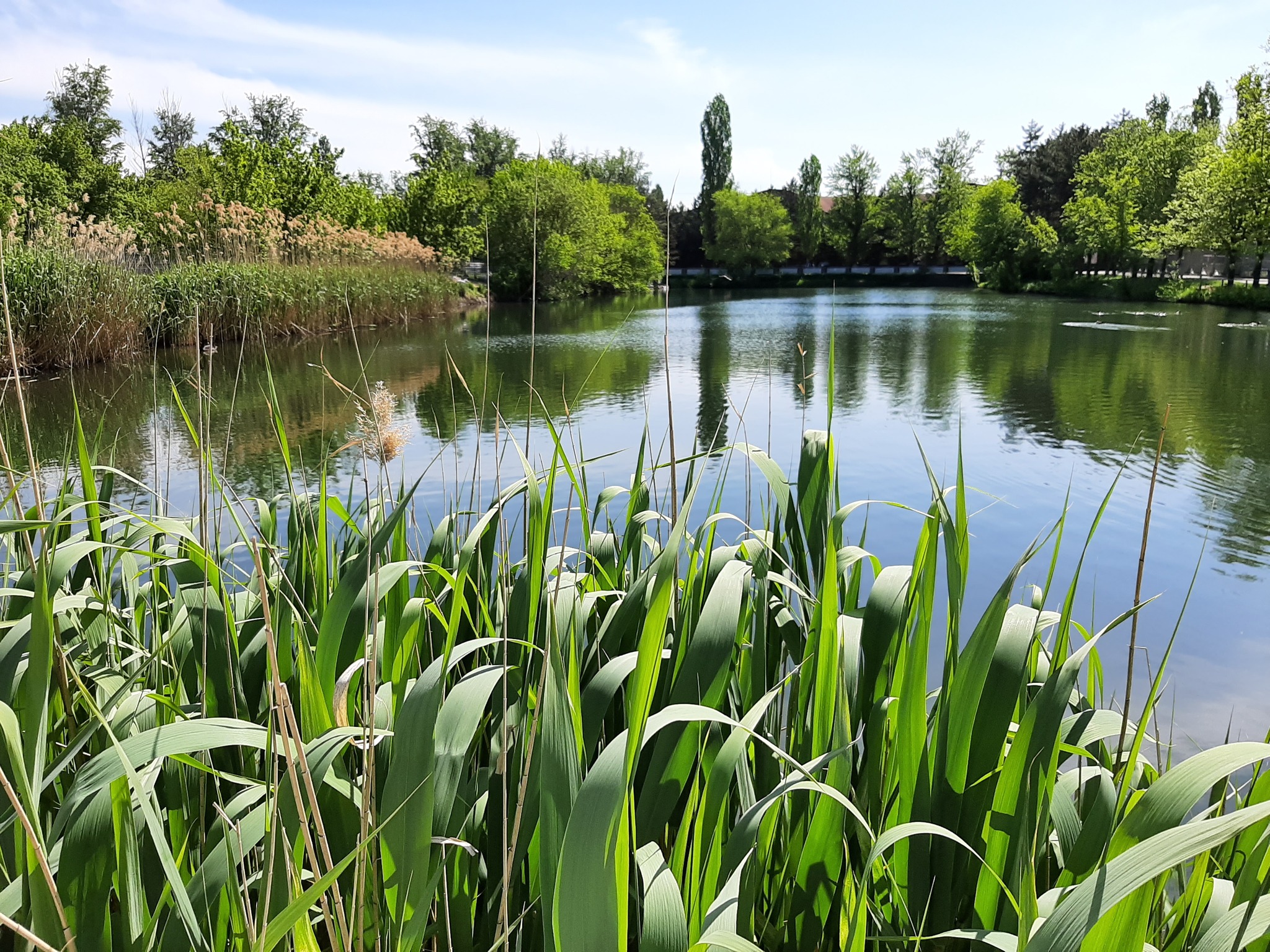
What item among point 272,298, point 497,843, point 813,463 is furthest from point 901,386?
point 497,843

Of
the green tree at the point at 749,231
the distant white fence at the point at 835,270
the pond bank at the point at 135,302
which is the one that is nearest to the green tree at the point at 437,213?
the pond bank at the point at 135,302

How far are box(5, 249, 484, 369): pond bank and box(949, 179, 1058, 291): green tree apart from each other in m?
30.3

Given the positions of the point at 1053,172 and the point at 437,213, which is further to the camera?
the point at 1053,172

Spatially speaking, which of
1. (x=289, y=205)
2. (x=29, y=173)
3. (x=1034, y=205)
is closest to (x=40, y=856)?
(x=289, y=205)

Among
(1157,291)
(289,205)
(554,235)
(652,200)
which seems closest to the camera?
Answer: (289,205)

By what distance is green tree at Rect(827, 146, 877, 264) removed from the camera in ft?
162

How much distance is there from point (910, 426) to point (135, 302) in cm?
790

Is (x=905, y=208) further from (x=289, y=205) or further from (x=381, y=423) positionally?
(x=381, y=423)

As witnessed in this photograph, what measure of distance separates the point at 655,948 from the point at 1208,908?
0.62m

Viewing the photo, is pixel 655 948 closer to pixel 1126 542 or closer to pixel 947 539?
pixel 947 539

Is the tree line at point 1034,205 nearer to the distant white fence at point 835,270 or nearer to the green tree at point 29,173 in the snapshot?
the distant white fence at point 835,270

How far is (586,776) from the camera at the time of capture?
77cm

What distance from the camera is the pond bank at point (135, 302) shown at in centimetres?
754

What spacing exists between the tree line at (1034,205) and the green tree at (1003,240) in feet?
0.25
